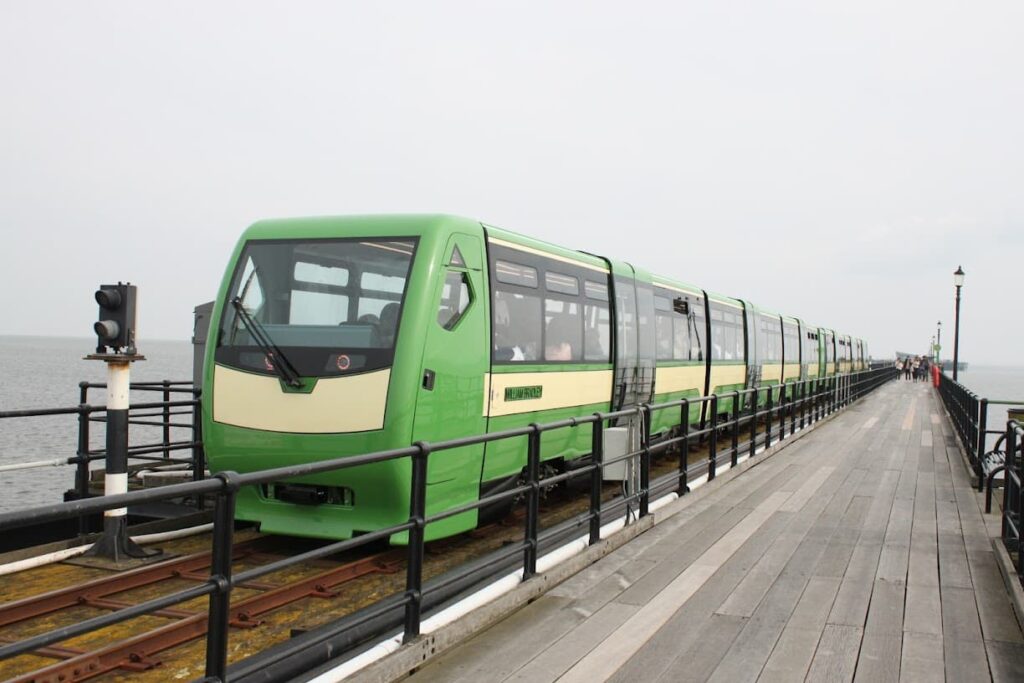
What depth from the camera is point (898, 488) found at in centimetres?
1148

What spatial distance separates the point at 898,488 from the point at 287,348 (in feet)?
26.4

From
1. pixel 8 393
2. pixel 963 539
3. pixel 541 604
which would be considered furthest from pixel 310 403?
pixel 8 393

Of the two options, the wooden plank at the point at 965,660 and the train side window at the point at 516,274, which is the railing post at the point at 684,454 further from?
the wooden plank at the point at 965,660

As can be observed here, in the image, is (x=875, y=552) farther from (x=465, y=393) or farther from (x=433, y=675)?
(x=433, y=675)

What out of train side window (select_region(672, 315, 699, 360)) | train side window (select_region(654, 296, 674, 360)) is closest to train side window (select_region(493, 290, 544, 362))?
train side window (select_region(654, 296, 674, 360))

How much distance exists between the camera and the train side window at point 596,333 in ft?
38.5

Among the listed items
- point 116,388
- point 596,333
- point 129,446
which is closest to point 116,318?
point 116,388

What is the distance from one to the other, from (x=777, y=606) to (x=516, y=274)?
4.71 m

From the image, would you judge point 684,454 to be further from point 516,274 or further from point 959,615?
point 959,615

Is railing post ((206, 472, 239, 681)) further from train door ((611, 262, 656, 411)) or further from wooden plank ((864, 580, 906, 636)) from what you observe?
train door ((611, 262, 656, 411))

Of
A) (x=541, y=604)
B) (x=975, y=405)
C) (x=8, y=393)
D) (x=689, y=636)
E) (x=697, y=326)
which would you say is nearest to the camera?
(x=689, y=636)

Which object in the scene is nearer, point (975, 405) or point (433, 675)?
point (433, 675)

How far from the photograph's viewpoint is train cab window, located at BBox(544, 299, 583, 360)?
34.0ft

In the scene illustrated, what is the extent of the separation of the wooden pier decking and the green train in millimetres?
1823
